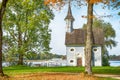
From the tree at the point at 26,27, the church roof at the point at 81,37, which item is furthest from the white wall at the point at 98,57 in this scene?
the tree at the point at 26,27

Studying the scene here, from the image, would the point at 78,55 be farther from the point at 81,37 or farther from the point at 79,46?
the point at 81,37

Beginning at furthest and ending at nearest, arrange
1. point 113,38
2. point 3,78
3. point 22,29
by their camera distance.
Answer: point 113,38, point 22,29, point 3,78

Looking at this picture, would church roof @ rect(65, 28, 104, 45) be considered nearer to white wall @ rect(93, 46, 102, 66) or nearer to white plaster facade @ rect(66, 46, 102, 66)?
white plaster facade @ rect(66, 46, 102, 66)

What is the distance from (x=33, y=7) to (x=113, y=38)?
126 ft

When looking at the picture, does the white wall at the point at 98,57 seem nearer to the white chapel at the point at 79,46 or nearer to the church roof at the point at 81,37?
the white chapel at the point at 79,46

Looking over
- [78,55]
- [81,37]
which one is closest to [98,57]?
[78,55]

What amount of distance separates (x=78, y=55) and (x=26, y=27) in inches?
841

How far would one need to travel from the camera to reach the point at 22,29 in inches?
2203

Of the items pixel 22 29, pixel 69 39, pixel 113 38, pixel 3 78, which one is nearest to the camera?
pixel 3 78

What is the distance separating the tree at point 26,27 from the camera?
184ft

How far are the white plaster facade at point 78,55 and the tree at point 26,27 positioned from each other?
17.0 m

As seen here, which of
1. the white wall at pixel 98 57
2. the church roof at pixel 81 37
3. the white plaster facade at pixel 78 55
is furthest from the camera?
the white plaster facade at pixel 78 55

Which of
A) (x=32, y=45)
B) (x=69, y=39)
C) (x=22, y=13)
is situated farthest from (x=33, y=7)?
(x=69, y=39)

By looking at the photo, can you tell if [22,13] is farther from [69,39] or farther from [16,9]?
[69,39]
